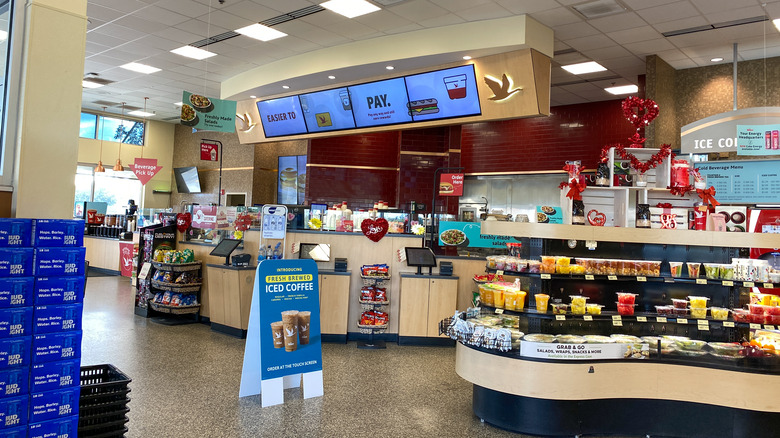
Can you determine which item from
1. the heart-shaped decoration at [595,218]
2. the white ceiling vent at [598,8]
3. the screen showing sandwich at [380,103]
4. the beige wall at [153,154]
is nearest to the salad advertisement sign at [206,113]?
the screen showing sandwich at [380,103]

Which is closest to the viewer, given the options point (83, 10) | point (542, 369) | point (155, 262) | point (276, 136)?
point (83, 10)

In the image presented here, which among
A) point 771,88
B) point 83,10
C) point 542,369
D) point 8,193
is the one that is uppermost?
point 771,88

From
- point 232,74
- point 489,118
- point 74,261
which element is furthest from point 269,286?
point 232,74

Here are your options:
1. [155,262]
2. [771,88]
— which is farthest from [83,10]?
[771,88]

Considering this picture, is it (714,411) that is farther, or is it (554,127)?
(554,127)

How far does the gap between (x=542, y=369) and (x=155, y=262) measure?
6.04m

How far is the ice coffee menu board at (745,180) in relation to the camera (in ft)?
24.6

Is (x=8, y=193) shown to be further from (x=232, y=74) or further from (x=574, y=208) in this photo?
(x=232, y=74)

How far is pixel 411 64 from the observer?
24.3ft

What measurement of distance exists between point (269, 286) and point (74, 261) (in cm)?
229

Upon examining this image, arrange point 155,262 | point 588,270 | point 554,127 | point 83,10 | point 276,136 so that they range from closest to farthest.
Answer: point 83,10 < point 588,270 < point 155,262 < point 276,136 < point 554,127

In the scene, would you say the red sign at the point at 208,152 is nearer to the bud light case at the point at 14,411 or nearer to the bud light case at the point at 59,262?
the bud light case at the point at 59,262

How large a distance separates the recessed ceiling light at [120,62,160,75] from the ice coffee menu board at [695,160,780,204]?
9530mm

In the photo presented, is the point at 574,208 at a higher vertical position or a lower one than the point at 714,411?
higher
